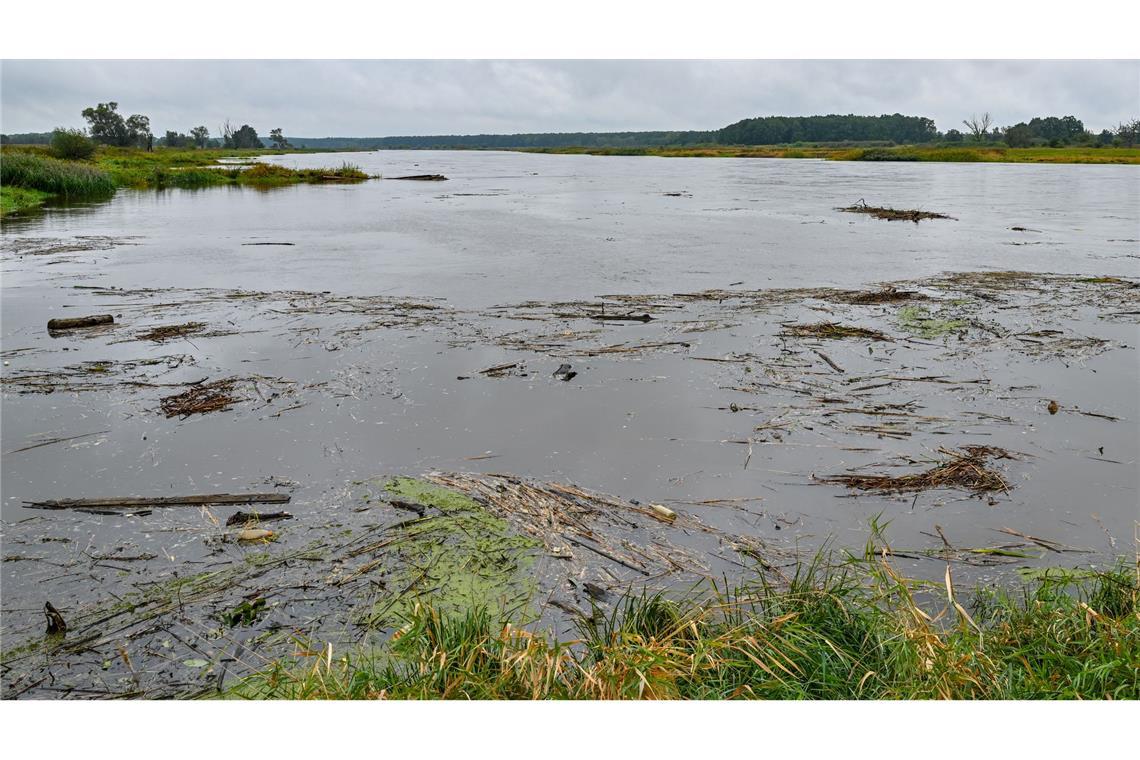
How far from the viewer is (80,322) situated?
34.6 ft

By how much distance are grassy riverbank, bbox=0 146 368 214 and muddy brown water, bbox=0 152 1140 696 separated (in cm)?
1713

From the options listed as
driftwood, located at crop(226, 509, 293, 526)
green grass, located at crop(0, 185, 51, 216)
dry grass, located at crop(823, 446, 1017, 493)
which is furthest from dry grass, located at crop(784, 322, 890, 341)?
green grass, located at crop(0, 185, 51, 216)

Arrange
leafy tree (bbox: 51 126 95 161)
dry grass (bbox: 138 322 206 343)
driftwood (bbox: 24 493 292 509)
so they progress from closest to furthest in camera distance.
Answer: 1. driftwood (bbox: 24 493 292 509)
2. dry grass (bbox: 138 322 206 343)
3. leafy tree (bbox: 51 126 95 161)

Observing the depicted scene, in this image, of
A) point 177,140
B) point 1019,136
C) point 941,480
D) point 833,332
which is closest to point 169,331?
point 833,332

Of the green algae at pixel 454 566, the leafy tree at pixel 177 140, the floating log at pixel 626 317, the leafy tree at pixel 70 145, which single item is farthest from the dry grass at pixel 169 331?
the leafy tree at pixel 177 140

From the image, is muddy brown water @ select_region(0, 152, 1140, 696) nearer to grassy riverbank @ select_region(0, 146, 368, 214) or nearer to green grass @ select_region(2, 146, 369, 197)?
grassy riverbank @ select_region(0, 146, 368, 214)

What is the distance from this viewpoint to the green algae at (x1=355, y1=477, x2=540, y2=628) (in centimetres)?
455

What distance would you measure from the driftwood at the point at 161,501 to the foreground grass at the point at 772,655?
2.02 metres

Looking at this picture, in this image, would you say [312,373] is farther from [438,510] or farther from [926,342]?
[926,342]

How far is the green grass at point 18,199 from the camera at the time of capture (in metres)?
26.6

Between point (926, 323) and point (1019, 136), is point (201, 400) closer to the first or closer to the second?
point (926, 323)

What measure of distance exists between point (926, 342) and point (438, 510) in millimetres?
7031

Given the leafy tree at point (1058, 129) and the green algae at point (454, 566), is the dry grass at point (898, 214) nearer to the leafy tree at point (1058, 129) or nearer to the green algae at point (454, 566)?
the green algae at point (454, 566)

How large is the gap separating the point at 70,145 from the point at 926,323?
56790 mm
